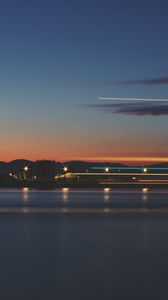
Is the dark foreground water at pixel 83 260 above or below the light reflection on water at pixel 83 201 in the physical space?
below

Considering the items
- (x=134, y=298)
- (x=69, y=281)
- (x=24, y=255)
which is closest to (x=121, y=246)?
(x=24, y=255)

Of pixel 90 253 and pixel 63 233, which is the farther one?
pixel 63 233

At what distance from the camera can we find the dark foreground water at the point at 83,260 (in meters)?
11.2

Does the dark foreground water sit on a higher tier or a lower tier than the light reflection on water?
lower

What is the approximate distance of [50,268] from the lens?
44.1 feet

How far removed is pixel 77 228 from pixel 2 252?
749cm

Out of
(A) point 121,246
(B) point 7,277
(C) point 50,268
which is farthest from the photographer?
(A) point 121,246

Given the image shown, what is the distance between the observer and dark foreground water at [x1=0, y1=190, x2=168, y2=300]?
11188 mm

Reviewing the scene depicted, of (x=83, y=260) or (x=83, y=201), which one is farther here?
(x=83, y=201)

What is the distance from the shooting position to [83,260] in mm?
14766

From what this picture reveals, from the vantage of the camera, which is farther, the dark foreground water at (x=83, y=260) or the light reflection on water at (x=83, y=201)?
the light reflection on water at (x=83, y=201)

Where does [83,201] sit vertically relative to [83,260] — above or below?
above

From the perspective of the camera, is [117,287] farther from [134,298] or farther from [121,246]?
[121,246]

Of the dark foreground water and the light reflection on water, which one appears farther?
the light reflection on water
